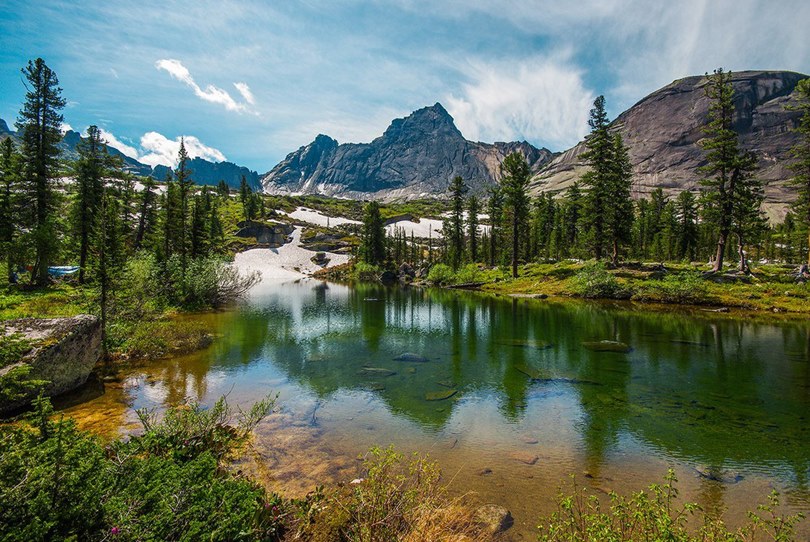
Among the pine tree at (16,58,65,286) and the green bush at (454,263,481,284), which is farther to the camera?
the green bush at (454,263,481,284)

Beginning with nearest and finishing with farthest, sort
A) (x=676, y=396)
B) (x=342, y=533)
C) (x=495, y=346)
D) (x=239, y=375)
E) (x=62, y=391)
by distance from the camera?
(x=342, y=533) < (x=62, y=391) < (x=676, y=396) < (x=239, y=375) < (x=495, y=346)

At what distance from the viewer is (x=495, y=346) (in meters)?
23.8

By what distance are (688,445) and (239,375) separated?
A: 1751cm

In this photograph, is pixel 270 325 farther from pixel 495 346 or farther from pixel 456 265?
pixel 456 265

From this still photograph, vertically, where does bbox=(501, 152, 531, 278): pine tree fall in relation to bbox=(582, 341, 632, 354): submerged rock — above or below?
above

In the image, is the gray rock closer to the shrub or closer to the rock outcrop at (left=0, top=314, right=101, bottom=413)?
the shrub

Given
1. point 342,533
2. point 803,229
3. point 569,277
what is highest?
point 803,229

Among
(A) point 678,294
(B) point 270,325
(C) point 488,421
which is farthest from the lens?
(A) point 678,294

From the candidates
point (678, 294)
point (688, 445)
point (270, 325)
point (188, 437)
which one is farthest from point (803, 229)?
point (188, 437)

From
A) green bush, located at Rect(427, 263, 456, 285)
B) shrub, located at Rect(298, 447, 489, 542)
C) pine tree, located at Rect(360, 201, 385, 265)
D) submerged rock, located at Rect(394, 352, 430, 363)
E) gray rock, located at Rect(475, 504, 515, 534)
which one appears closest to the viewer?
shrub, located at Rect(298, 447, 489, 542)

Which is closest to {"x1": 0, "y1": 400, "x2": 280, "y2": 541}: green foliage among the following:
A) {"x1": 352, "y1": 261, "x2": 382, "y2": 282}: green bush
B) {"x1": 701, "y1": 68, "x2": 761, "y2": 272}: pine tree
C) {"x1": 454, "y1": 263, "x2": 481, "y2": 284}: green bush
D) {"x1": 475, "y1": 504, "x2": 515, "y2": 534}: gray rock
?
{"x1": 475, "y1": 504, "x2": 515, "y2": 534}: gray rock

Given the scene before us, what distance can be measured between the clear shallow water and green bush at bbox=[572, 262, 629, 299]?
1628 cm

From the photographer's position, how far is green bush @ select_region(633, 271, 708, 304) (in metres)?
39.5

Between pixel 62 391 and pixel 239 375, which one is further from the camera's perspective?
pixel 239 375
